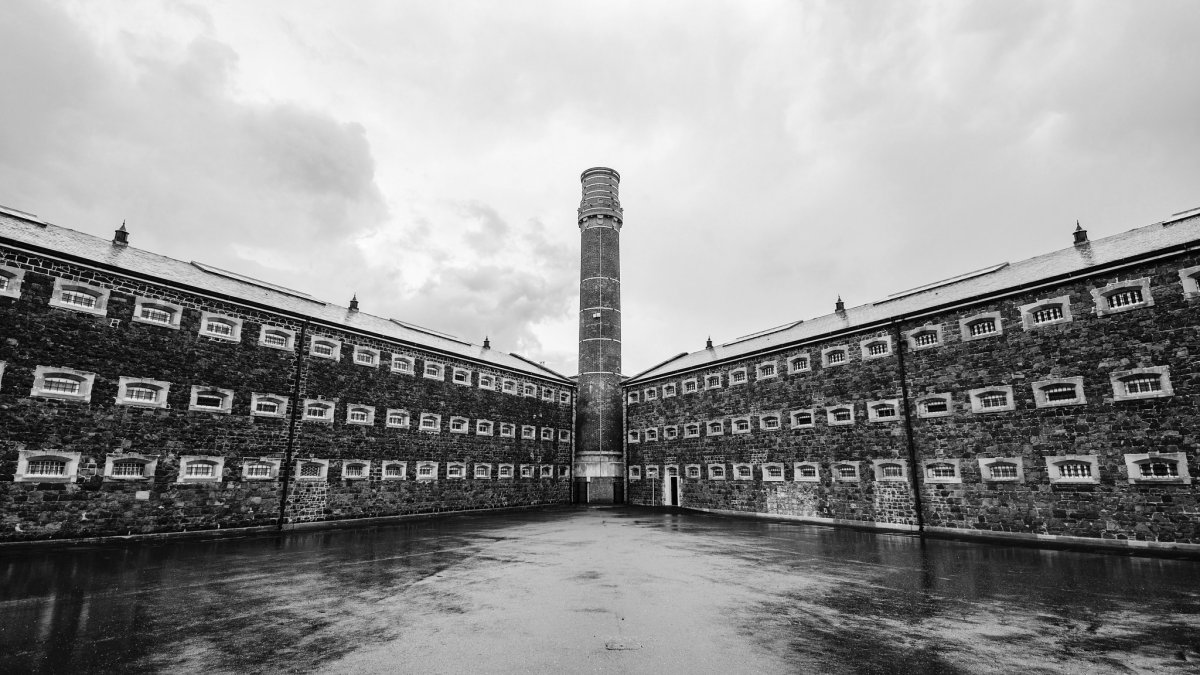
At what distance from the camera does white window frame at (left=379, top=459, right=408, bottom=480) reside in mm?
25406

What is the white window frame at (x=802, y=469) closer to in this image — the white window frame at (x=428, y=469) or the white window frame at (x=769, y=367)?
the white window frame at (x=769, y=367)

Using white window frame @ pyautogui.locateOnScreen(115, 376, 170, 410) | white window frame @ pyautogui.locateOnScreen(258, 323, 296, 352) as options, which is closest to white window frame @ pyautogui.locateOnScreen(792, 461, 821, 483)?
white window frame @ pyautogui.locateOnScreen(258, 323, 296, 352)

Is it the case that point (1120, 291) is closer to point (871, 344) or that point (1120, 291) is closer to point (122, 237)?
point (871, 344)

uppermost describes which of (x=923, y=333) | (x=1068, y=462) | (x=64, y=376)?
(x=923, y=333)

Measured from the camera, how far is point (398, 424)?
87.1 ft

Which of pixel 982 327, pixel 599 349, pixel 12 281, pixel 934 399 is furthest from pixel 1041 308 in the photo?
pixel 12 281

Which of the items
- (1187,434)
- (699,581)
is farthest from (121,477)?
(1187,434)

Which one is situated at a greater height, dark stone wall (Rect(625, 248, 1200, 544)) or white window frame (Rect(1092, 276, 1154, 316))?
white window frame (Rect(1092, 276, 1154, 316))

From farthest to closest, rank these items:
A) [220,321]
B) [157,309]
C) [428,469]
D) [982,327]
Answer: [428,469]
[220,321]
[982,327]
[157,309]

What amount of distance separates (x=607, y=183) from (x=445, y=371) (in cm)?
1995

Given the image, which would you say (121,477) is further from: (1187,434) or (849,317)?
(1187,434)

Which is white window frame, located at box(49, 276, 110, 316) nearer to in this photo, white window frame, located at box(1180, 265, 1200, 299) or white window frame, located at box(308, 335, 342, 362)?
white window frame, located at box(308, 335, 342, 362)

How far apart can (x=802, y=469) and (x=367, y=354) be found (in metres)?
22.6

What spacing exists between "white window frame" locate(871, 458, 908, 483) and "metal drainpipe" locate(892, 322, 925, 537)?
210mm
